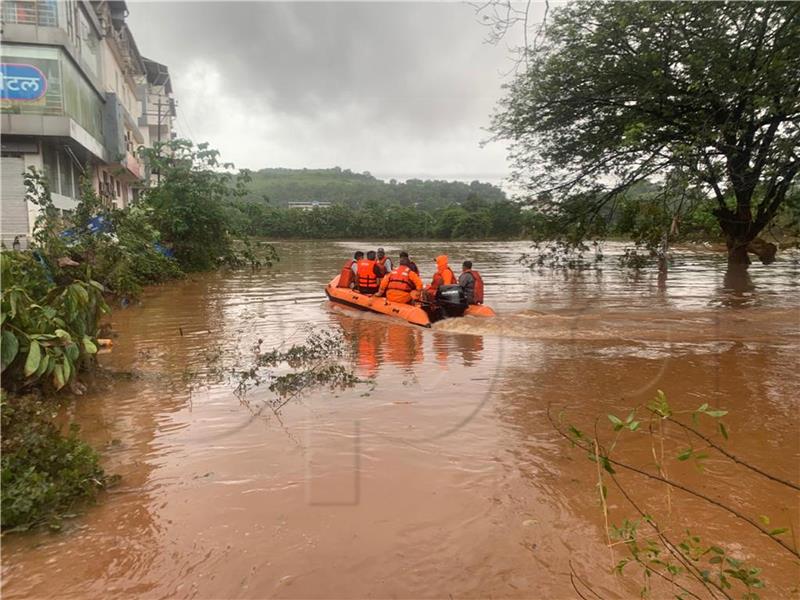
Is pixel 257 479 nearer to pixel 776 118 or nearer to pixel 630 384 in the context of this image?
pixel 630 384

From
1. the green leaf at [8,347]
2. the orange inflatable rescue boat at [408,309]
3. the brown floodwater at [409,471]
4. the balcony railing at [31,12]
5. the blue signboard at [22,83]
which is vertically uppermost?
the balcony railing at [31,12]

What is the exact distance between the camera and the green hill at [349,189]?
113 metres

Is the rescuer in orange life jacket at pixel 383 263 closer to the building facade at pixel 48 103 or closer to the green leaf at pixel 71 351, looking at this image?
the building facade at pixel 48 103

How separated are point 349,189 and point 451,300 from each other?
121629 mm

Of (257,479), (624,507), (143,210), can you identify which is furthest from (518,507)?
(143,210)

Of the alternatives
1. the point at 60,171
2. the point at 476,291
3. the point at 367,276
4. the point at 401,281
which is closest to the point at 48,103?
the point at 60,171

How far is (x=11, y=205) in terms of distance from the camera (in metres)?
18.5

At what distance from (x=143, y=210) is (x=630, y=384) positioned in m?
11.9

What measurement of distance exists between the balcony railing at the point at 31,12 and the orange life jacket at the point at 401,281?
636 inches

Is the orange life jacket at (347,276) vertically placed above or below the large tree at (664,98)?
below

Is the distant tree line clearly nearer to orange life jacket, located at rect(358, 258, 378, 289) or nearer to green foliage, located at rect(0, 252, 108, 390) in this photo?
orange life jacket, located at rect(358, 258, 378, 289)

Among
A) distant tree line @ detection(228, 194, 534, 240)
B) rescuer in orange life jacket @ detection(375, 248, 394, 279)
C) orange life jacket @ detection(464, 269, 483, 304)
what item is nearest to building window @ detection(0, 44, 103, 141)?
rescuer in orange life jacket @ detection(375, 248, 394, 279)

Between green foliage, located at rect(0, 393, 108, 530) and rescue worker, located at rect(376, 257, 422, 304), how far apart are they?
26.0 feet

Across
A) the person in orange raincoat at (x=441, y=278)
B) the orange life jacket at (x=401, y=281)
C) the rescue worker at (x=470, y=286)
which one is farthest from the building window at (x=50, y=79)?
the rescue worker at (x=470, y=286)
